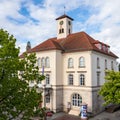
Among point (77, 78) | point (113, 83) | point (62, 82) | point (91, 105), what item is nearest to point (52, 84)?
point (62, 82)

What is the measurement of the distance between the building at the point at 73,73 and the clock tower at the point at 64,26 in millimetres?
4939

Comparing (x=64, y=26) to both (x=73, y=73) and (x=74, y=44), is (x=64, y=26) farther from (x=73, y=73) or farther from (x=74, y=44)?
(x=73, y=73)

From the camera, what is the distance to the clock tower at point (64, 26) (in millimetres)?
40812

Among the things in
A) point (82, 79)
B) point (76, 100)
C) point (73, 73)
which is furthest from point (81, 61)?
point (76, 100)

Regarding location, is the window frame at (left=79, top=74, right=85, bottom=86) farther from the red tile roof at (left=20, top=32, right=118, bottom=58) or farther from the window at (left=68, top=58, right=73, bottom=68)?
the red tile roof at (left=20, top=32, right=118, bottom=58)

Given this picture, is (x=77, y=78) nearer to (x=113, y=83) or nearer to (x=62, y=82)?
(x=62, y=82)

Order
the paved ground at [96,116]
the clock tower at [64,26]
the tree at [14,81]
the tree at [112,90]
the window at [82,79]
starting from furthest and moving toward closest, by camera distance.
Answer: the clock tower at [64,26], the window at [82,79], the paved ground at [96,116], the tree at [112,90], the tree at [14,81]

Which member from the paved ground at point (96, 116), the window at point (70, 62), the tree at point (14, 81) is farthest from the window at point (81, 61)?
the tree at point (14, 81)

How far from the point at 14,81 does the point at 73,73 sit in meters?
23.6

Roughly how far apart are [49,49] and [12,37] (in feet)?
74.6

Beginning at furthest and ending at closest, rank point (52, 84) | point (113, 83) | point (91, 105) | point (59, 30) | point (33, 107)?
point (59, 30) < point (52, 84) < point (91, 105) < point (113, 83) < point (33, 107)

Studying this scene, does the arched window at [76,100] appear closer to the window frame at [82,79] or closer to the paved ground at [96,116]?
the window frame at [82,79]

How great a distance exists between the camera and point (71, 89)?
3400 centimetres

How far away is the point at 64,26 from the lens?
4100 cm
